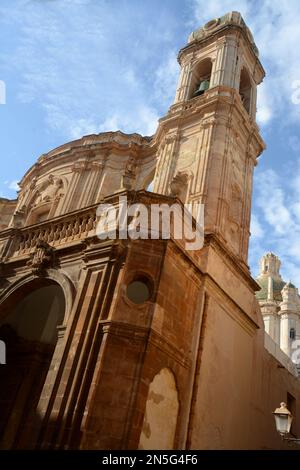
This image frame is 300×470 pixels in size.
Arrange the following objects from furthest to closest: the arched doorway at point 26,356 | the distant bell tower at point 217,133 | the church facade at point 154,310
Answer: the distant bell tower at point 217,133 < the arched doorway at point 26,356 < the church facade at point 154,310

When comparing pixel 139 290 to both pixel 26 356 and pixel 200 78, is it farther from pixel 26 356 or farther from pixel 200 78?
pixel 200 78

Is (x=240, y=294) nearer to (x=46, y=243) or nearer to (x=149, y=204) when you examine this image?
(x=149, y=204)

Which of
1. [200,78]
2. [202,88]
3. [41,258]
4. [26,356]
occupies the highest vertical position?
[200,78]

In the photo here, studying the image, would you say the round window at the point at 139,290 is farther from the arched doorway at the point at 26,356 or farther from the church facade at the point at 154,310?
the arched doorway at the point at 26,356

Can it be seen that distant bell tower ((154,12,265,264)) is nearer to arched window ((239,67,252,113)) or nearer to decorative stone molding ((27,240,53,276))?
arched window ((239,67,252,113))

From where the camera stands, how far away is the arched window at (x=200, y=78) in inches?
733

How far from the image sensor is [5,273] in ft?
36.1

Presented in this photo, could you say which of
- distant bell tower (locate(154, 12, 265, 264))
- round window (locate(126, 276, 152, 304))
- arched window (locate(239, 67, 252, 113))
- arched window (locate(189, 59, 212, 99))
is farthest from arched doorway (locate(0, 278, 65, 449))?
arched window (locate(239, 67, 252, 113))

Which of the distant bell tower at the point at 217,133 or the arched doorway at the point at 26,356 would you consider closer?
the arched doorway at the point at 26,356

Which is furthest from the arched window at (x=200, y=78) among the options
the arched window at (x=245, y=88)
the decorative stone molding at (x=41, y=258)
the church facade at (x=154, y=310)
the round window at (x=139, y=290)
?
the round window at (x=139, y=290)

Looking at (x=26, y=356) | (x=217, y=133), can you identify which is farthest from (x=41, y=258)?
(x=217, y=133)

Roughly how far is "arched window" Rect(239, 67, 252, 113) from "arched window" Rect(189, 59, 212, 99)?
157 centimetres

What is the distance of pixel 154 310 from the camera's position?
8.66 meters

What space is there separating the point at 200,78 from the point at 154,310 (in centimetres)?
1407
